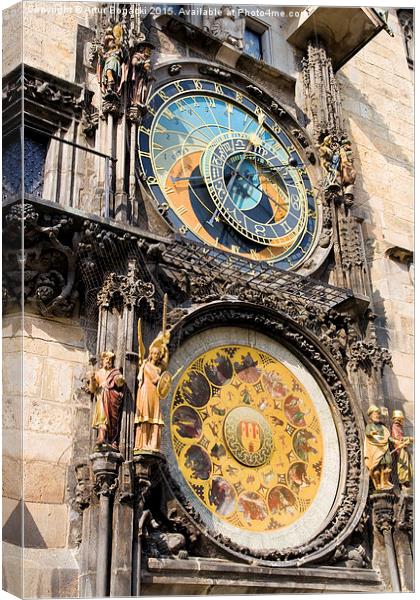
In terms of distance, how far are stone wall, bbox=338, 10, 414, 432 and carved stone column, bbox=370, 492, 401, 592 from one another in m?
1.45

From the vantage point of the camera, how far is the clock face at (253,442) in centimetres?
782

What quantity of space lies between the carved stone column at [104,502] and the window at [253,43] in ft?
20.0

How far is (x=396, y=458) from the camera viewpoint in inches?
348

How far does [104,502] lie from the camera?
689cm

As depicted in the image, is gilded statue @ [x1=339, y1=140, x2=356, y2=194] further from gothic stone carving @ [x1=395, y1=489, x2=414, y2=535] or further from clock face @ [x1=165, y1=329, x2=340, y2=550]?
gothic stone carving @ [x1=395, y1=489, x2=414, y2=535]

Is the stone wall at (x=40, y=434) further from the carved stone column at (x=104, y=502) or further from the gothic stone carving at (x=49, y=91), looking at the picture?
the gothic stone carving at (x=49, y=91)

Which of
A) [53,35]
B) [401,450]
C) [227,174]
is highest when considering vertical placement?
[53,35]

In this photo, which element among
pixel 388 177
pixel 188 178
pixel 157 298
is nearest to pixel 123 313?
pixel 157 298

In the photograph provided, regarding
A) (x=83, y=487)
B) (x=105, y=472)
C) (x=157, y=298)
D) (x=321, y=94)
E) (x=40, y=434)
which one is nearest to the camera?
(x=105, y=472)

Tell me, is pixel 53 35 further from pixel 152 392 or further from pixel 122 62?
pixel 152 392

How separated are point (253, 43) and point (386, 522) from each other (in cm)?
620

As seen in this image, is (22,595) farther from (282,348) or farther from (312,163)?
(312,163)

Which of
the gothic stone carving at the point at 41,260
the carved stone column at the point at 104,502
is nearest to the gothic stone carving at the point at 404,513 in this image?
the carved stone column at the point at 104,502

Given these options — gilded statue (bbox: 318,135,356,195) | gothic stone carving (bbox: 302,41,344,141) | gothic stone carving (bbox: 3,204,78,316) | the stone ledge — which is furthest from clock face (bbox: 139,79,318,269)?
the stone ledge
